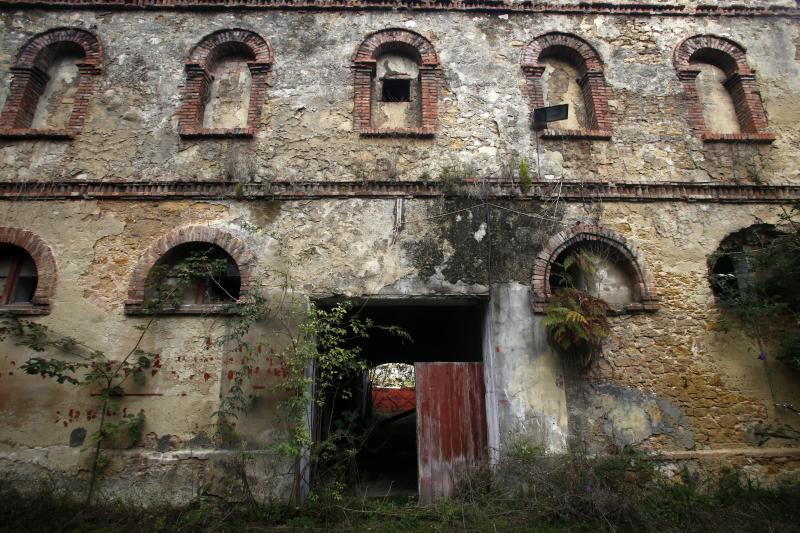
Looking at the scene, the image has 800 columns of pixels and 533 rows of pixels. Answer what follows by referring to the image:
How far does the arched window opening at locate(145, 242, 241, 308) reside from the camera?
6609 mm

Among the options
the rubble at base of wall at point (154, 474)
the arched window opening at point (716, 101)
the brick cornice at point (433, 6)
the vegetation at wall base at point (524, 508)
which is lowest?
the vegetation at wall base at point (524, 508)

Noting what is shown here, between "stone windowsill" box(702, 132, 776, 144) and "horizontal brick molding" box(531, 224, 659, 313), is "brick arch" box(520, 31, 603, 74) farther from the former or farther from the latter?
"horizontal brick molding" box(531, 224, 659, 313)

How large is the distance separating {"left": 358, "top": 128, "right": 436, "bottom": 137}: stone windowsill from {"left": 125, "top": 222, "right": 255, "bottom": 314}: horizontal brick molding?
248cm

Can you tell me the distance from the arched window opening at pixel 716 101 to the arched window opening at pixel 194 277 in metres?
7.71

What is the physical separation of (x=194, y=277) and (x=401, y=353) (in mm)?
6951

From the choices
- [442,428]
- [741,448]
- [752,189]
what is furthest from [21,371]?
[752,189]

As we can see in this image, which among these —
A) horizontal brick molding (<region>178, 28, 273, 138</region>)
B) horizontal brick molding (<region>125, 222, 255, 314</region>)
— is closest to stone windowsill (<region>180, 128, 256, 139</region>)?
horizontal brick molding (<region>178, 28, 273, 138</region>)

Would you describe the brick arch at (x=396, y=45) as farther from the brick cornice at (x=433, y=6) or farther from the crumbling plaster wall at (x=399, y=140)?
the brick cornice at (x=433, y=6)

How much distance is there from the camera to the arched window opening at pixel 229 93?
778 cm

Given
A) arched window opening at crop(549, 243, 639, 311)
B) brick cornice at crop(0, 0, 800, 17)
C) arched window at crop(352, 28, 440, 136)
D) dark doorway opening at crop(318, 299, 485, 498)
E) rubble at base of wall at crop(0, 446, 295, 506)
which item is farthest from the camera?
brick cornice at crop(0, 0, 800, 17)

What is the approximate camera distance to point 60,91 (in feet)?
25.9

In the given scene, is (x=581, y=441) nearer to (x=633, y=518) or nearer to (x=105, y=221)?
(x=633, y=518)

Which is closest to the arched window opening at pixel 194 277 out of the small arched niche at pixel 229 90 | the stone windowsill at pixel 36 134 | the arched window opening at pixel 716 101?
the small arched niche at pixel 229 90

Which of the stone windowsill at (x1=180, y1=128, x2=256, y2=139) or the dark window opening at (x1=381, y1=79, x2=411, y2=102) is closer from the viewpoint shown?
the stone windowsill at (x1=180, y1=128, x2=256, y2=139)
